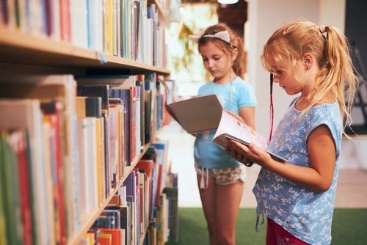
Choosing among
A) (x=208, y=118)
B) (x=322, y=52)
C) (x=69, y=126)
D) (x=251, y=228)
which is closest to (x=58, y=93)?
(x=69, y=126)

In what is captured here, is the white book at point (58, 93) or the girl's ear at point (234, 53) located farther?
the girl's ear at point (234, 53)

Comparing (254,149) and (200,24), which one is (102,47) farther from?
(200,24)

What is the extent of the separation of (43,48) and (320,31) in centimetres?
99

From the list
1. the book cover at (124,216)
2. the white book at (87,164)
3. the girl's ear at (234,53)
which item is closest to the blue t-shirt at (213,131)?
the girl's ear at (234,53)

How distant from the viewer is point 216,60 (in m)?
1.76

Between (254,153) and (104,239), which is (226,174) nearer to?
(254,153)

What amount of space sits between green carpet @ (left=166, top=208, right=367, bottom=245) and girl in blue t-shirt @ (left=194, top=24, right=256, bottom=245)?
23.5 inches

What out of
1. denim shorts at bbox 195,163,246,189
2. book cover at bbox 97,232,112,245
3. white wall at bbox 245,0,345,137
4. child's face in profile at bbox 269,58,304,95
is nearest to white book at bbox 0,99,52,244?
book cover at bbox 97,232,112,245

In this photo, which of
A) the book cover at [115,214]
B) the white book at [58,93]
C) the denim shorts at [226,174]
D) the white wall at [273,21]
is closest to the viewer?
the white book at [58,93]

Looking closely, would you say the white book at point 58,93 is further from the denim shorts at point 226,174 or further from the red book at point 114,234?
the denim shorts at point 226,174

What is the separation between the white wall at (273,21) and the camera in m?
3.70

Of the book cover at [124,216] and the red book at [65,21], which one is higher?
the red book at [65,21]

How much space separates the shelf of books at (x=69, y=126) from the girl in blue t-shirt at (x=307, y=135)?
0.43 metres

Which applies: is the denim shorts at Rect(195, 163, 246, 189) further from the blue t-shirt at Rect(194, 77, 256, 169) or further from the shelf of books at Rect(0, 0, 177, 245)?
the shelf of books at Rect(0, 0, 177, 245)
